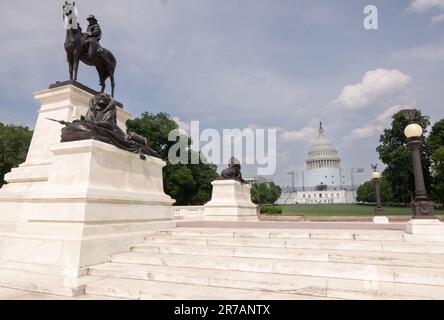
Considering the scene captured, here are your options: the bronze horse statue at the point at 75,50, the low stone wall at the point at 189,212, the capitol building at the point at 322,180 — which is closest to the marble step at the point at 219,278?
the bronze horse statue at the point at 75,50

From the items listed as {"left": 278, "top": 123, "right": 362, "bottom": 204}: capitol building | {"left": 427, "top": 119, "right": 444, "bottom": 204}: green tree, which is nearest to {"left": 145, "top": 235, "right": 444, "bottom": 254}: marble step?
{"left": 427, "top": 119, "right": 444, "bottom": 204}: green tree

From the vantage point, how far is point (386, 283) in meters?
5.01

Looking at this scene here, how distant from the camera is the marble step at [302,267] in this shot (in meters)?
5.09

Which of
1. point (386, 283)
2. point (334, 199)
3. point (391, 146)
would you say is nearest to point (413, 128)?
point (386, 283)

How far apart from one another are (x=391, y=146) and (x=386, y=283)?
49.2m

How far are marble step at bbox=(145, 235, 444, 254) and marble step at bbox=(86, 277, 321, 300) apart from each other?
2303 mm

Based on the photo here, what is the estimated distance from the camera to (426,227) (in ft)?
25.2

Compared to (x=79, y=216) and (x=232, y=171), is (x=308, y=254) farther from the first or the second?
(x=232, y=171)

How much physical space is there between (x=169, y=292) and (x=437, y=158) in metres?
44.3

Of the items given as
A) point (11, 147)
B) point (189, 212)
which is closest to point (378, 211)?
point (189, 212)

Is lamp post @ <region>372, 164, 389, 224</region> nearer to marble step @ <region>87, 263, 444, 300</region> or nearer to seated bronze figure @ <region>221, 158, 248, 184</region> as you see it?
seated bronze figure @ <region>221, 158, 248, 184</region>

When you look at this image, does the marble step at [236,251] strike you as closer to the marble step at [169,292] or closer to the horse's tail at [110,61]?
the marble step at [169,292]
